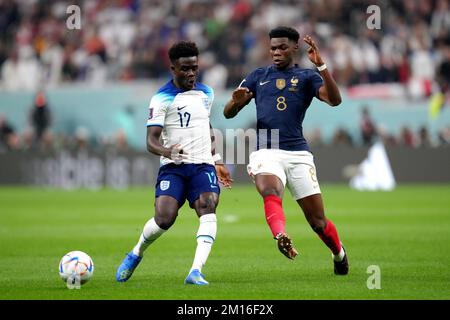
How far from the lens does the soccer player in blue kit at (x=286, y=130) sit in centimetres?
1099

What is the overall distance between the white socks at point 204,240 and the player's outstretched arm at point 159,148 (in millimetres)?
684

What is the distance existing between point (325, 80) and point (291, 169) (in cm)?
109

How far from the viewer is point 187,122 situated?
10727mm

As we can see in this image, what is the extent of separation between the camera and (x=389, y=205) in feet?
76.5

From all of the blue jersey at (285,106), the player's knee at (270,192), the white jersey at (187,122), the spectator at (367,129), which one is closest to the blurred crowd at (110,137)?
the spectator at (367,129)

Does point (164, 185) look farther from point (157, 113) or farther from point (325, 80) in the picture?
point (325, 80)

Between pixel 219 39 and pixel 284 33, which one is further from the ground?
pixel 219 39

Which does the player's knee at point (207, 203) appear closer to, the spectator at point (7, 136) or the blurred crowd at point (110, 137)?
the blurred crowd at point (110, 137)

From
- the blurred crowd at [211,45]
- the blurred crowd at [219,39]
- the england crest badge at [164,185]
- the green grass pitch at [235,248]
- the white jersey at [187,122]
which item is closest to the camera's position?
the green grass pitch at [235,248]

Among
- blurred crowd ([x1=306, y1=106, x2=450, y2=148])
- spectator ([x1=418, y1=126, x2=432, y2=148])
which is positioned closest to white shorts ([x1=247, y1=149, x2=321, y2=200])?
blurred crowd ([x1=306, y1=106, x2=450, y2=148])

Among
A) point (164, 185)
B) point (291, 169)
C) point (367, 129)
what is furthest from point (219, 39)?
point (164, 185)

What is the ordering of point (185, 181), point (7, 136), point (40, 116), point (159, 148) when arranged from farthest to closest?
1. point (40, 116)
2. point (7, 136)
3. point (185, 181)
4. point (159, 148)
